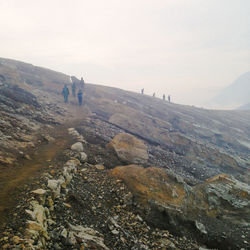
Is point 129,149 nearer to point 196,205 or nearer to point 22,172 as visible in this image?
point 196,205

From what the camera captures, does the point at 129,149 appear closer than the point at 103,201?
No

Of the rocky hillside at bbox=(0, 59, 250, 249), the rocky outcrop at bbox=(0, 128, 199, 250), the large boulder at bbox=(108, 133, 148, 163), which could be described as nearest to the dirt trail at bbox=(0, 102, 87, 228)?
the rocky hillside at bbox=(0, 59, 250, 249)

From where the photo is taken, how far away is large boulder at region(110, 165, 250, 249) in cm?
815

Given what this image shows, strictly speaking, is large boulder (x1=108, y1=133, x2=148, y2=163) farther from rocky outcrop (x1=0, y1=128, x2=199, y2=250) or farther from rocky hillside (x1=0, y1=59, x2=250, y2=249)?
rocky outcrop (x1=0, y1=128, x2=199, y2=250)

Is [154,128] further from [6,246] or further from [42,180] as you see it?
[6,246]

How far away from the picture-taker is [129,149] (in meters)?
15.2

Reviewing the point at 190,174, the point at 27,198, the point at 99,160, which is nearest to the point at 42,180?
the point at 27,198

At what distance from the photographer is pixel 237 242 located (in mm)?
7922

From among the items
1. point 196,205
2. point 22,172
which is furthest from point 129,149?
point 22,172

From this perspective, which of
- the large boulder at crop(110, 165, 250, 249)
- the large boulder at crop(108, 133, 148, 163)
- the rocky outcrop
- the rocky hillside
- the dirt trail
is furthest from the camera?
the large boulder at crop(108, 133, 148, 163)

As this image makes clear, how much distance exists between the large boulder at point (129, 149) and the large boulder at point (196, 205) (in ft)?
11.3

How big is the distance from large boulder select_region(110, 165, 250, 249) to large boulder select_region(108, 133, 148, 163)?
3.46m

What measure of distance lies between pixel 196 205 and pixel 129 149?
23.3 feet

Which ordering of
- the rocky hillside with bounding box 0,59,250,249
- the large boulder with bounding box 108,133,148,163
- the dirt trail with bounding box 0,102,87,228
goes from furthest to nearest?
the large boulder with bounding box 108,133,148,163 → the dirt trail with bounding box 0,102,87,228 → the rocky hillside with bounding box 0,59,250,249
